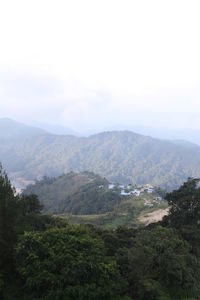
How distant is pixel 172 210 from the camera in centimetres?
2950

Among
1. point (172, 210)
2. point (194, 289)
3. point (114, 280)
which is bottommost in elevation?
point (194, 289)

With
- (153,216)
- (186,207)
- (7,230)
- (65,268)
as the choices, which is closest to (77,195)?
(153,216)

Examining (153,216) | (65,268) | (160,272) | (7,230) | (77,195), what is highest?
(77,195)

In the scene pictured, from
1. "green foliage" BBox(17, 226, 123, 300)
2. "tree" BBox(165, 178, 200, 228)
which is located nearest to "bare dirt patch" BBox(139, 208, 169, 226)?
"tree" BBox(165, 178, 200, 228)

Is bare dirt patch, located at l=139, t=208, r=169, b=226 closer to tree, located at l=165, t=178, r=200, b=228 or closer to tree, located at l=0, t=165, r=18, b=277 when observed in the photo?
tree, located at l=165, t=178, r=200, b=228

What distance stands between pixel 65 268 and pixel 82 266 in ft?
2.32

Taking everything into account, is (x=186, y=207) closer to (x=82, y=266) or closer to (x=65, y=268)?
(x=82, y=266)

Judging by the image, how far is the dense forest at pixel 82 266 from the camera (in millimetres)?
12141

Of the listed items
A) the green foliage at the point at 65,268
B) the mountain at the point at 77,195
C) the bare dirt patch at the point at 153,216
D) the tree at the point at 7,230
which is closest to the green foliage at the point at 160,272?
the green foliage at the point at 65,268

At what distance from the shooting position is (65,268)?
12.2 metres

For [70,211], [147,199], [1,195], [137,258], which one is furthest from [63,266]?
[70,211]

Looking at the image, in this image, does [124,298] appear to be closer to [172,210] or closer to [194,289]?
[194,289]

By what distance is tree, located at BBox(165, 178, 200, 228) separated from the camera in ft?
90.2

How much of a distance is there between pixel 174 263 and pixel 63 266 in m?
5.48
